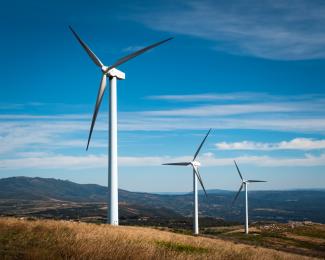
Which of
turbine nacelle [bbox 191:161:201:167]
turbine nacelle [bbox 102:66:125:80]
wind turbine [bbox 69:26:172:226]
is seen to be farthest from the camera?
turbine nacelle [bbox 191:161:201:167]

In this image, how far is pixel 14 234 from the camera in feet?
71.3

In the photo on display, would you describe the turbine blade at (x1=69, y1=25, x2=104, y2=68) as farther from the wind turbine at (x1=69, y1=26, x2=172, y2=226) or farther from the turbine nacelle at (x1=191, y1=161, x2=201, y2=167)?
the turbine nacelle at (x1=191, y1=161, x2=201, y2=167)

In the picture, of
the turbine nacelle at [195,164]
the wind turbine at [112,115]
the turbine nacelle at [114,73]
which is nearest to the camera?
the wind turbine at [112,115]

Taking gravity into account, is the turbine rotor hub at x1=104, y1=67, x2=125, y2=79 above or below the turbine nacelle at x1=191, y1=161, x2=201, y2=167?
above

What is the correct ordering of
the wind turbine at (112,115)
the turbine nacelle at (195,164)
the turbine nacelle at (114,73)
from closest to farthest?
the wind turbine at (112,115), the turbine nacelle at (114,73), the turbine nacelle at (195,164)

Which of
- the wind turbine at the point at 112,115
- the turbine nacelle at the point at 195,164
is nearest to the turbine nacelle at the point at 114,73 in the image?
the wind turbine at the point at 112,115

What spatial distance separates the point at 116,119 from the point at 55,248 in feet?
75.1

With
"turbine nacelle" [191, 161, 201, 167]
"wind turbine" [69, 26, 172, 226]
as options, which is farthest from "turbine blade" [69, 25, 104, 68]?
"turbine nacelle" [191, 161, 201, 167]

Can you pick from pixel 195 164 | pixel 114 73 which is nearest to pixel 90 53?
pixel 114 73

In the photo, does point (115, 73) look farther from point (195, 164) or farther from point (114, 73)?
point (195, 164)

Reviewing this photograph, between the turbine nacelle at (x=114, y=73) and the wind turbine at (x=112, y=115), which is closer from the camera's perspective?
the wind turbine at (x=112, y=115)

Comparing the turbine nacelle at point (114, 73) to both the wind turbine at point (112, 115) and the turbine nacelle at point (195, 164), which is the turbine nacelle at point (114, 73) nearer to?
the wind turbine at point (112, 115)

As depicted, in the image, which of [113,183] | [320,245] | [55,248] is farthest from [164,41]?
[320,245]

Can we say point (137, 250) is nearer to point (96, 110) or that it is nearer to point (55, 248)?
point (55, 248)
